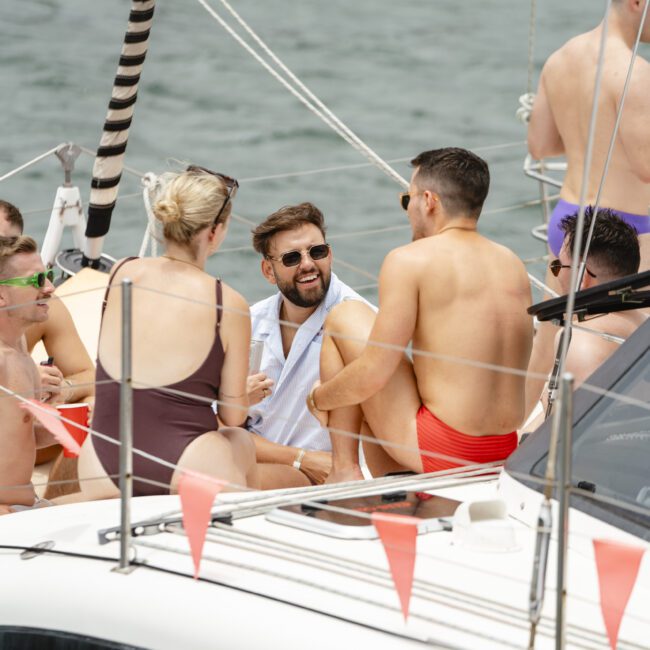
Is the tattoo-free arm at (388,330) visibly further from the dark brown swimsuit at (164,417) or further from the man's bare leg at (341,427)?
the dark brown swimsuit at (164,417)

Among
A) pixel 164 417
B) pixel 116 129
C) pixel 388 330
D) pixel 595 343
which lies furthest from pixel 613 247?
pixel 116 129

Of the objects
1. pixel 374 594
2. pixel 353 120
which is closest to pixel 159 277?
pixel 374 594

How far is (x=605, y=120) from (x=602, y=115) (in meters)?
0.02

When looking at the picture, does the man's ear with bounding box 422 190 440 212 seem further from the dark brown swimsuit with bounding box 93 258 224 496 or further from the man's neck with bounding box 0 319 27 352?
the man's neck with bounding box 0 319 27 352

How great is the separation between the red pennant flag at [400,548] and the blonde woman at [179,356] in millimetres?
990

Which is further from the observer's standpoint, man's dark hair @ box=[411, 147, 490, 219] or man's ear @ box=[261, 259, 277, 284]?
man's ear @ box=[261, 259, 277, 284]

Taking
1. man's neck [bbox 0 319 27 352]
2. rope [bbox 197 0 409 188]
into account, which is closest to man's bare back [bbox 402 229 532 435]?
man's neck [bbox 0 319 27 352]

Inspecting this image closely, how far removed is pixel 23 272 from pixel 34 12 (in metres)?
11.5

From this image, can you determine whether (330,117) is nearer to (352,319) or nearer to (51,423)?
(352,319)

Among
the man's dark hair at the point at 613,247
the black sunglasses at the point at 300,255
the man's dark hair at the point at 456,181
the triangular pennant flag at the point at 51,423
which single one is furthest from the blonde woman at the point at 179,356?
the man's dark hair at the point at 613,247

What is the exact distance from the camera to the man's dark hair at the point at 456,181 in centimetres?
327

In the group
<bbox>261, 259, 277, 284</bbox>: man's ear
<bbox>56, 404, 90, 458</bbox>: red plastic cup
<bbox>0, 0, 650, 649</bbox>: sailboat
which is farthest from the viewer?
<bbox>261, 259, 277, 284</bbox>: man's ear

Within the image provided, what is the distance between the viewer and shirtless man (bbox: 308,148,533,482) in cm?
317

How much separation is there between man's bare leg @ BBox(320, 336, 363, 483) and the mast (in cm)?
186
